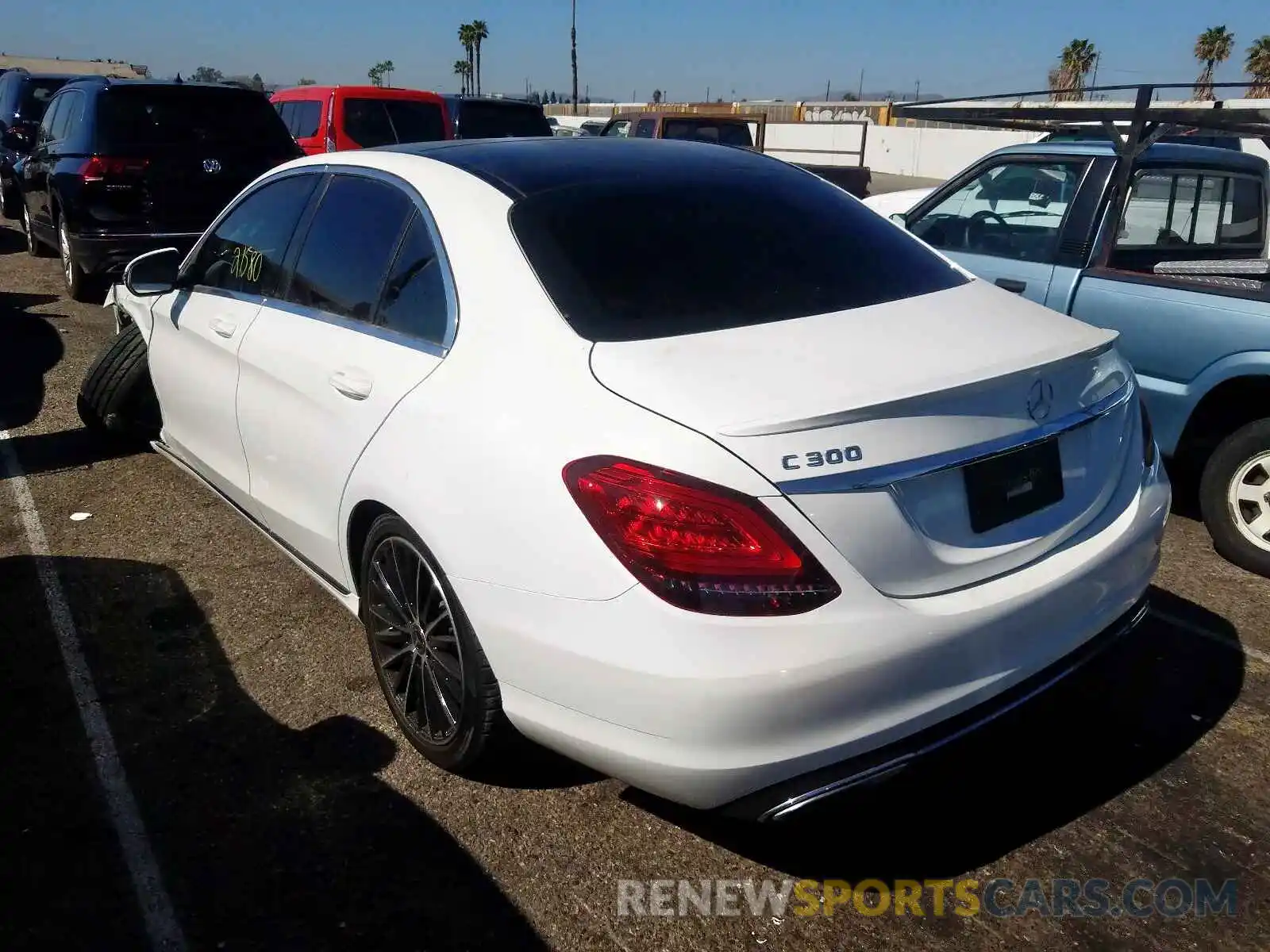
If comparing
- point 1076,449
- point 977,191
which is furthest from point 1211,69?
→ point 1076,449

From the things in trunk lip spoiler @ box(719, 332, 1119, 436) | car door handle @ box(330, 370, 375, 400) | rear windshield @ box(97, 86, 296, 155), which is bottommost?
car door handle @ box(330, 370, 375, 400)

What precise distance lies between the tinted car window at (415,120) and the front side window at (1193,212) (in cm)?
882

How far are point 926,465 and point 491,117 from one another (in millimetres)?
12106

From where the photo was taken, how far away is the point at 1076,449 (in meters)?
2.53

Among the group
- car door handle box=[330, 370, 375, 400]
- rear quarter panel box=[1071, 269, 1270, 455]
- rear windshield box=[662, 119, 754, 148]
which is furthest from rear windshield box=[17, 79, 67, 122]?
rear quarter panel box=[1071, 269, 1270, 455]

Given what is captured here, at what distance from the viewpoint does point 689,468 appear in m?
2.10

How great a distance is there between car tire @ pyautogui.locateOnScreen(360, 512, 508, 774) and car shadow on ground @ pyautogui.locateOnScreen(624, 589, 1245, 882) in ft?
1.71

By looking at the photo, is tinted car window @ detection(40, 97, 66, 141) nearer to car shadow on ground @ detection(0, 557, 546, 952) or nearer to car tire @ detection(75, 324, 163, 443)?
car tire @ detection(75, 324, 163, 443)

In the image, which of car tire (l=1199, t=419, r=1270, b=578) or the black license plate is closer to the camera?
the black license plate

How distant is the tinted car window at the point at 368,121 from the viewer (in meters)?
12.1

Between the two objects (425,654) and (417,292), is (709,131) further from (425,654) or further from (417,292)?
(425,654)

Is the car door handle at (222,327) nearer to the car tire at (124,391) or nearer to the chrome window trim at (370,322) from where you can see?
the chrome window trim at (370,322)

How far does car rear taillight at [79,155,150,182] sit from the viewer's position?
835cm

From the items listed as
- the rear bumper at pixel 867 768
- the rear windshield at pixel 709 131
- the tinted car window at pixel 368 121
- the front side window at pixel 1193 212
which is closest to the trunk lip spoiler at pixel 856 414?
the rear bumper at pixel 867 768
